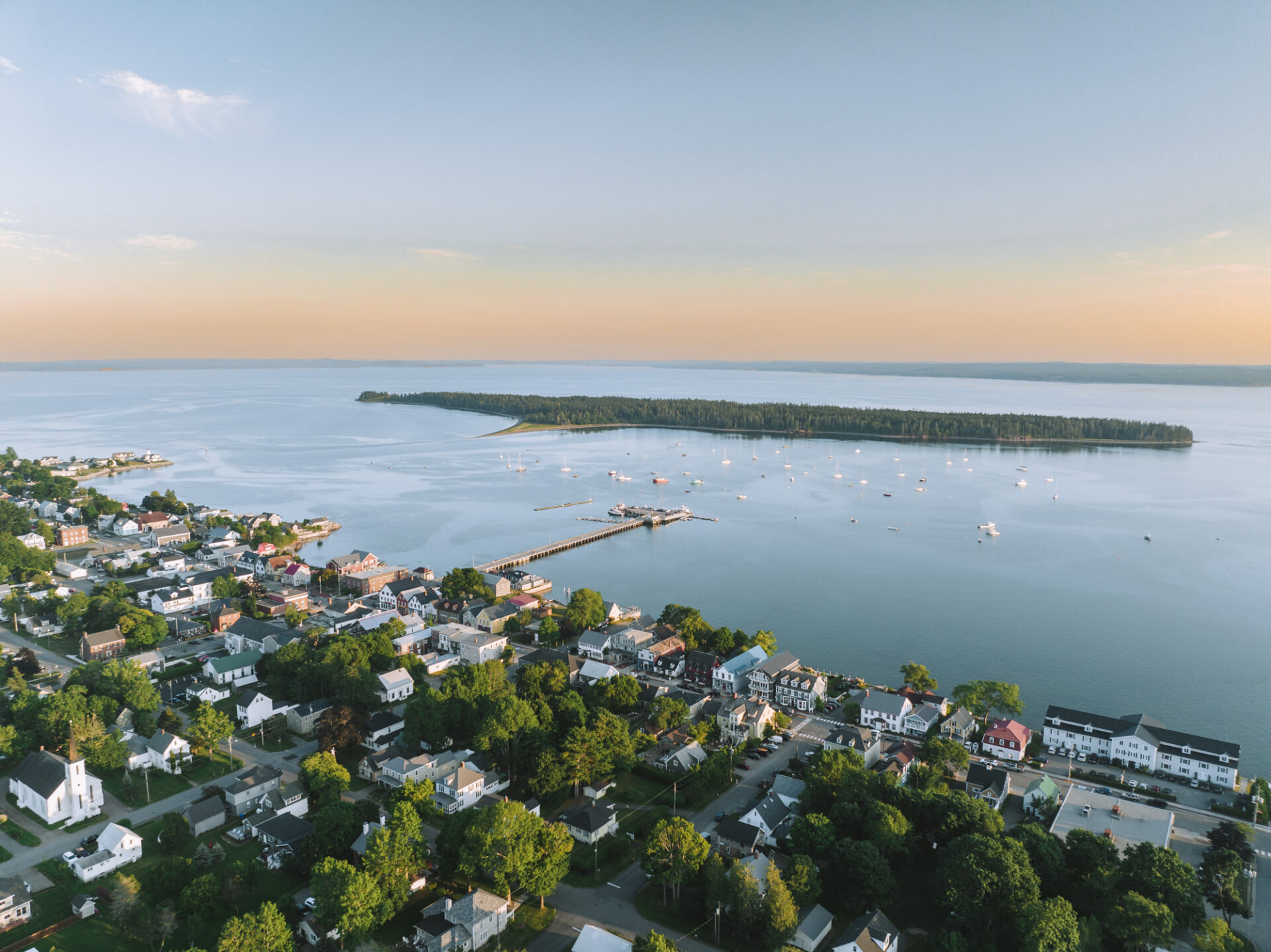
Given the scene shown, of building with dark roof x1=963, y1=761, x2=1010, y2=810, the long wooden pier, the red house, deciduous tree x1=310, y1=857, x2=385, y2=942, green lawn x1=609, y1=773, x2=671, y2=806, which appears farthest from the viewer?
the long wooden pier

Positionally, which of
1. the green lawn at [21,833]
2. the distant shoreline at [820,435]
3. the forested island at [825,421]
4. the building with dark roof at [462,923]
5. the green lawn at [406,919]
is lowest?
the green lawn at [406,919]

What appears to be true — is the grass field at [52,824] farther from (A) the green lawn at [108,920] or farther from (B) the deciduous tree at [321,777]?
(B) the deciduous tree at [321,777]

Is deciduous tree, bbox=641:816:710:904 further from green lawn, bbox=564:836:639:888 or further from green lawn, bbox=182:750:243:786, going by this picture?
green lawn, bbox=182:750:243:786

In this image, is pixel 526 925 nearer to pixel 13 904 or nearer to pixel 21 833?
pixel 13 904

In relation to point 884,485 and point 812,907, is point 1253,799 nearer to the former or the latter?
point 812,907

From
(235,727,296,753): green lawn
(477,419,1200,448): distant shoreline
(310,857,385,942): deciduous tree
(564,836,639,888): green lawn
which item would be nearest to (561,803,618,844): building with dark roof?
(564,836,639,888): green lawn

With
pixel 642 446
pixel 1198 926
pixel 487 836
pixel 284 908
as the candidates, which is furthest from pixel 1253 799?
pixel 642 446

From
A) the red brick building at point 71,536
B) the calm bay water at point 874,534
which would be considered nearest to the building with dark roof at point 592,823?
the calm bay water at point 874,534
